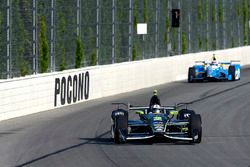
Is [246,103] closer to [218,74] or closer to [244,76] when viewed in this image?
[218,74]

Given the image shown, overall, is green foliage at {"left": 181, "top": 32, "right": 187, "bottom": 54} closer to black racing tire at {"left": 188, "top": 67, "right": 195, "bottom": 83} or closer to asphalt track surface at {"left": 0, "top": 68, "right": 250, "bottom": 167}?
black racing tire at {"left": 188, "top": 67, "right": 195, "bottom": 83}

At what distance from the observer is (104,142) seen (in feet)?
68.5

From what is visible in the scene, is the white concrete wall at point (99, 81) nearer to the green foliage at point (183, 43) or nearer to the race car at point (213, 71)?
the green foliage at point (183, 43)

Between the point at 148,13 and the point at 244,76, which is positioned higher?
the point at 148,13

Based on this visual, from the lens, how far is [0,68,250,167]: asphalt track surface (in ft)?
57.6

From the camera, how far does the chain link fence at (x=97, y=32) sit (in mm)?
29672

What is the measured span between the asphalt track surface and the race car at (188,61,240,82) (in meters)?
9.01

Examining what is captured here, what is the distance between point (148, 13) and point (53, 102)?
15778 millimetres

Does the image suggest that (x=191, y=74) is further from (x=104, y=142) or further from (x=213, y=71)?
(x=104, y=142)

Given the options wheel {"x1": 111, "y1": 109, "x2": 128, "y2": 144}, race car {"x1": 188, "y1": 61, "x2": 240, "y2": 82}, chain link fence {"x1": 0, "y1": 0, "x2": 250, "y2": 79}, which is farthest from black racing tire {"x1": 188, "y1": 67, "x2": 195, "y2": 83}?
wheel {"x1": 111, "y1": 109, "x2": 128, "y2": 144}

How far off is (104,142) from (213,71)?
2227 cm

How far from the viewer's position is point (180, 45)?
163ft

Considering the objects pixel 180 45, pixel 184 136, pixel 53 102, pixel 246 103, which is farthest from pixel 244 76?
pixel 184 136

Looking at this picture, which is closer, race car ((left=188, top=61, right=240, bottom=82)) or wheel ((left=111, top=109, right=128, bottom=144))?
wheel ((left=111, top=109, right=128, bottom=144))
